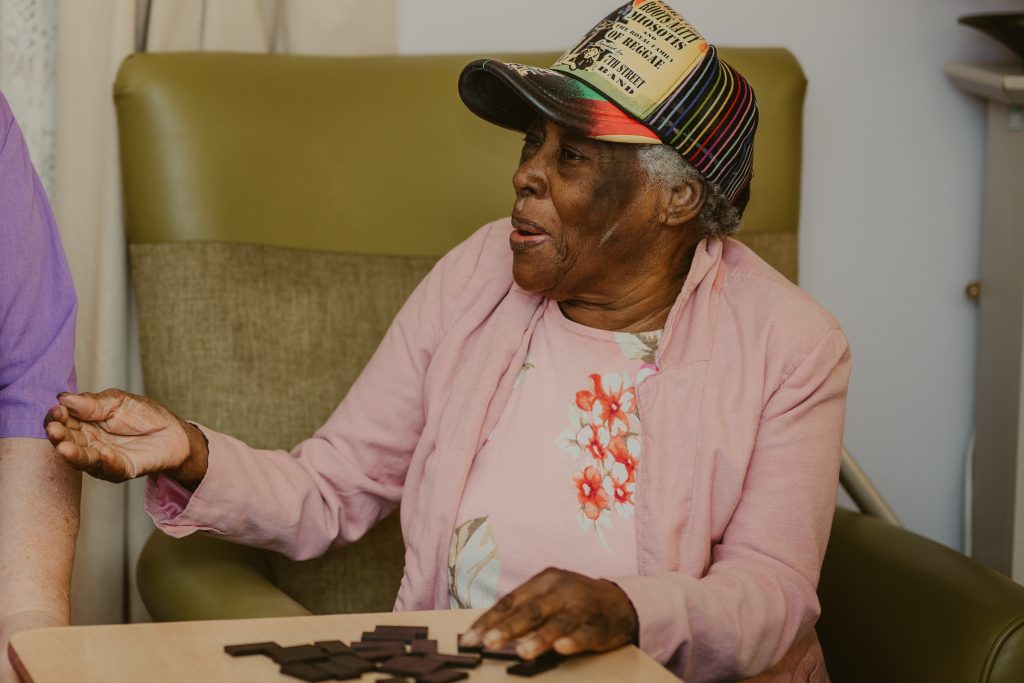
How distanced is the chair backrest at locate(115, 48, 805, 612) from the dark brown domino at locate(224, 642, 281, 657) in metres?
0.78

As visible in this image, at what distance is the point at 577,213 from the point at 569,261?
2.3 inches

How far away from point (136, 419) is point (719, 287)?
0.68 m

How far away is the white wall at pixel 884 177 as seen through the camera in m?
2.14

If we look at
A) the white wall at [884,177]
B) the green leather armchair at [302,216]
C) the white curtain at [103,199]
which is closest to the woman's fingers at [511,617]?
the green leather armchair at [302,216]

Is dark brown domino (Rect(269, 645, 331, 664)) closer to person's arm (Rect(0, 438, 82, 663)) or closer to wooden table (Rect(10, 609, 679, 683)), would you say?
wooden table (Rect(10, 609, 679, 683))

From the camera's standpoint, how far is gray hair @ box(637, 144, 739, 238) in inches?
57.6

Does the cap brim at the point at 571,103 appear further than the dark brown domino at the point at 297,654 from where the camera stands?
Yes

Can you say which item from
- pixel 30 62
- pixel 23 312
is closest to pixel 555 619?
pixel 23 312

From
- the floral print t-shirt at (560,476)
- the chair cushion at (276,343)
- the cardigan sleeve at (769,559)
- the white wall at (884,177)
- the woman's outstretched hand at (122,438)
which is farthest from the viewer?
the white wall at (884,177)

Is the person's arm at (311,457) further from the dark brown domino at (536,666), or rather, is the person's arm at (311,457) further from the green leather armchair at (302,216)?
the dark brown domino at (536,666)

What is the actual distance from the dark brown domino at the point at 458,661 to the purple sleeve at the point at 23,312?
1.92ft

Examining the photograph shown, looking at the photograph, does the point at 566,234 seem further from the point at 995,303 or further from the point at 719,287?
the point at 995,303

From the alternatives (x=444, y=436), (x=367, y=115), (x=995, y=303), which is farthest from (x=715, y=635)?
(x=995, y=303)

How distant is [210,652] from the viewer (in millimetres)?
974
